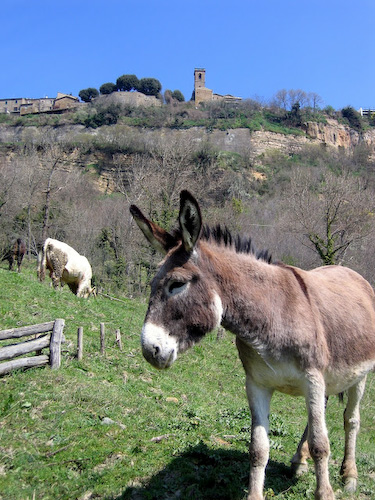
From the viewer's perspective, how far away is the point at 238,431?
247 inches

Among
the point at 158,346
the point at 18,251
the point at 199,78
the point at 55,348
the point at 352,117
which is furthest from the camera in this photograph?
the point at 199,78

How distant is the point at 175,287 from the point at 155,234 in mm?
507

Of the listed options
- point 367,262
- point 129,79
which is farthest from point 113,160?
point 129,79

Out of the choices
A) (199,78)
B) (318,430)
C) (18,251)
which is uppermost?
(199,78)

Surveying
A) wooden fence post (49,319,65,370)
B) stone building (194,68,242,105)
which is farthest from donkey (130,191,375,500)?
stone building (194,68,242,105)

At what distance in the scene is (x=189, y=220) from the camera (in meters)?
3.36

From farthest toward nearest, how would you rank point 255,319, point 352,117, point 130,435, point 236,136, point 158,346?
point 352,117
point 236,136
point 130,435
point 255,319
point 158,346

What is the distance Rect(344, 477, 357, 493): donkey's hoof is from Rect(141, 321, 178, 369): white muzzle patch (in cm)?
Answer: 279

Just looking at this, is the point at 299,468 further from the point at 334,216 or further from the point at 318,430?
the point at 334,216

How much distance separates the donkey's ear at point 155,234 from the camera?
3.59 metres

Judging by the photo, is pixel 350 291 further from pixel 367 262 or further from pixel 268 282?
pixel 367 262

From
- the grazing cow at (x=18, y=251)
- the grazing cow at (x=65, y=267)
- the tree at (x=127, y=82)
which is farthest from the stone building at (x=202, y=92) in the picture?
the grazing cow at (x=65, y=267)

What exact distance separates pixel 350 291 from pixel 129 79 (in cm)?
13193

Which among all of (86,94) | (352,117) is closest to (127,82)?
(86,94)
